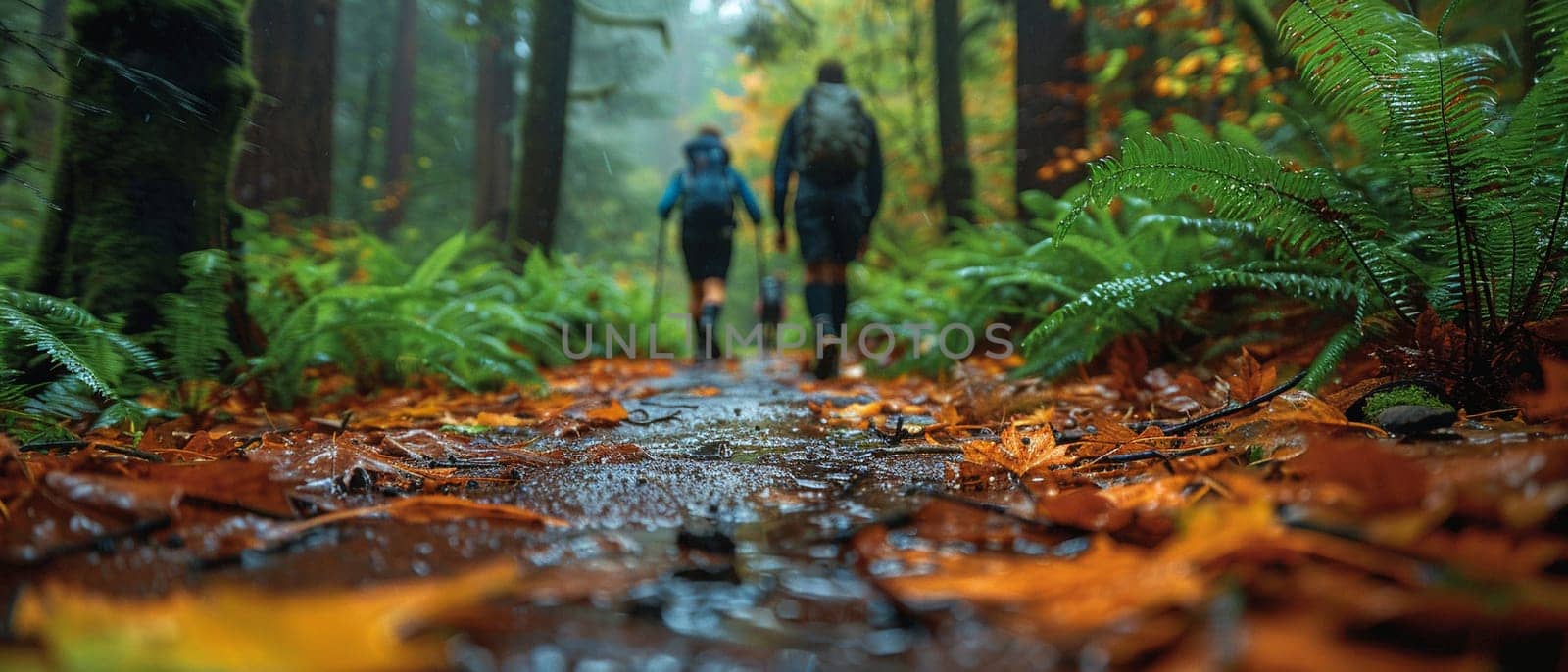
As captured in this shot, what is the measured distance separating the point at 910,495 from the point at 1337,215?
175 cm

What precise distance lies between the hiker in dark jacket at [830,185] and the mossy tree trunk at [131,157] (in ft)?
11.0

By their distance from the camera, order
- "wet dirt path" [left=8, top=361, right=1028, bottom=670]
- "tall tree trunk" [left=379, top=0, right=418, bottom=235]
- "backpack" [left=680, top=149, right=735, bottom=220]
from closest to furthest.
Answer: "wet dirt path" [left=8, top=361, right=1028, bottom=670] < "backpack" [left=680, top=149, right=735, bottom=220] < "tall tree trunk" [left=379, top=0, right=418, bottom=235]

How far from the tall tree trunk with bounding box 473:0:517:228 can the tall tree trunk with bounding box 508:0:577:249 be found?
3815 mm

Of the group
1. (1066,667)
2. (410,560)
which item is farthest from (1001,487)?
(410,560)

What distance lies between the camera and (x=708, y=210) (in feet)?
24.3

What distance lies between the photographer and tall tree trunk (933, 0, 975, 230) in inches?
343

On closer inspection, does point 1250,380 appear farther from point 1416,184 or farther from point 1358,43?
point 1358,43

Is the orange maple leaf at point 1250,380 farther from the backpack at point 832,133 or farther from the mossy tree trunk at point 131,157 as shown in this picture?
the backpack at point 832,133

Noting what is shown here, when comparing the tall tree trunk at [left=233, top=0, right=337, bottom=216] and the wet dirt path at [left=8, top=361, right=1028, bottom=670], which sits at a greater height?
the tall tree trunk at [left=233, top=0, right=337, bottom=216]

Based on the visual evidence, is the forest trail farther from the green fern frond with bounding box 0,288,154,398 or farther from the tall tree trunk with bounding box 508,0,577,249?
the tall tree trunk with bounding box 508,0,577,249

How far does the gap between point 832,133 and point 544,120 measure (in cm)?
425

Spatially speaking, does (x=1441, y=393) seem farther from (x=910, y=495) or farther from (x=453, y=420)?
(x=453, y=420)

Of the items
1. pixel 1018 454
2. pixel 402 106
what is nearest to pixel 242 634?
pixel 1018 454

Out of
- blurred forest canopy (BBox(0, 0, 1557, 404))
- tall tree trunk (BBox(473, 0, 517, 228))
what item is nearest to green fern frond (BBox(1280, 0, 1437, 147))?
blurred forest canopy (BBox(0, 0, 1557, 404))
